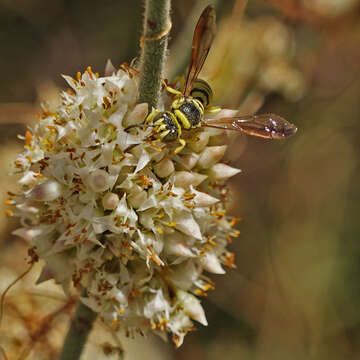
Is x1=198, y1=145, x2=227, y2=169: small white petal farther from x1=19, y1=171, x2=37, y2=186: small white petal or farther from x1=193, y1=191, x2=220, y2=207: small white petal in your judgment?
x1=19, y1=171, x2=37, y2=186: small white petal

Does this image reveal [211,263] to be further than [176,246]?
Yes

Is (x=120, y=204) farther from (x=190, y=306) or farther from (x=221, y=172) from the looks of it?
(x=190, y=306)

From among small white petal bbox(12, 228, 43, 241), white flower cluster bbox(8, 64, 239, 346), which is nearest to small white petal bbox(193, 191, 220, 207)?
white flower cluster bbox(8, 64, 239, 346)

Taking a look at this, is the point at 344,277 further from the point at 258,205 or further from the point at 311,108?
the point at 311,108

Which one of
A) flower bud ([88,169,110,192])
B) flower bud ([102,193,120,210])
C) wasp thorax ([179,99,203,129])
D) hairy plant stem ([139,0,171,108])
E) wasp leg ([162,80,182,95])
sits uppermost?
hairy plant stem ([139,0,171,108])

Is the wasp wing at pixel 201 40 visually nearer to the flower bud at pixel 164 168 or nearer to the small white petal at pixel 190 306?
the flower bud at pixel 164 168

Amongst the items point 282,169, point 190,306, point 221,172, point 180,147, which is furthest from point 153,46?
point 282,169

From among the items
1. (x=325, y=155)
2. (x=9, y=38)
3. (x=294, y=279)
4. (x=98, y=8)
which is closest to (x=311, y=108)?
(x=325, y=155)
